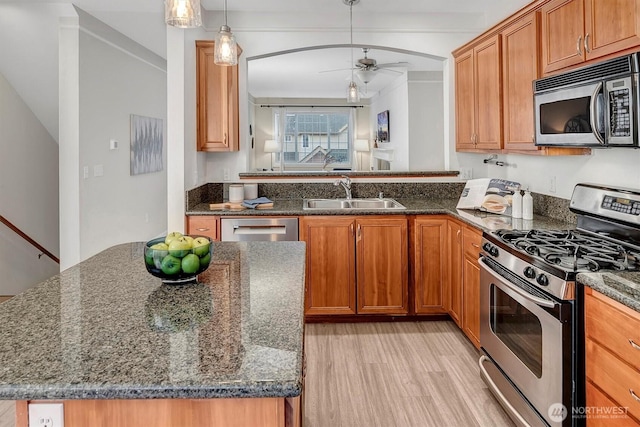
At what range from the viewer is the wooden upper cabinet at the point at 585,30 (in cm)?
192

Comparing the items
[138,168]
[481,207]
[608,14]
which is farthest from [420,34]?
[138,168]

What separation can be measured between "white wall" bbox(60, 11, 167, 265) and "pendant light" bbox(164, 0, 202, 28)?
290 centimetres

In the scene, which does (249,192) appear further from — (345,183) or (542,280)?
(542,280)

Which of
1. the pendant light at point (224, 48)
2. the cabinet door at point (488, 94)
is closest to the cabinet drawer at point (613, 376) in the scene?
the cabinet door at point (488, 94)

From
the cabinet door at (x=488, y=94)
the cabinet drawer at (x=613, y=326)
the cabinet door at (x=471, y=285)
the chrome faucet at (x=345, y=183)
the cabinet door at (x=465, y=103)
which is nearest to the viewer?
the cabinet drawer at (x=613, y=326)

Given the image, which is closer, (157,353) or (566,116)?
(157,353)

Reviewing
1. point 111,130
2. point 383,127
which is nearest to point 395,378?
point 111,130

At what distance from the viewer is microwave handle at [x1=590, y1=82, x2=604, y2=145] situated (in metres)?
2.04

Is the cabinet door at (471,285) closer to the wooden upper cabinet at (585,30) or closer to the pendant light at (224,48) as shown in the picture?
the wooden upper cabinet at (585,30)

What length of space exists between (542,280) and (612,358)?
0.39 metres

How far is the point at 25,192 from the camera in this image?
4676mm

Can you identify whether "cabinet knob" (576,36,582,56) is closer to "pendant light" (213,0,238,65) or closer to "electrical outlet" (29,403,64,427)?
"pendant light" (213,0,238,65)

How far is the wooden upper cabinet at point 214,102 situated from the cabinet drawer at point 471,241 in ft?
6.46

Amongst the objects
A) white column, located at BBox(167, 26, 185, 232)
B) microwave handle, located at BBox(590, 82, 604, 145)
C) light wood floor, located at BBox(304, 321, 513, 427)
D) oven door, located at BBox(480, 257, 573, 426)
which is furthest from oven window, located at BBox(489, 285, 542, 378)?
white column, located at BBox(167, 26, 185, 232)
